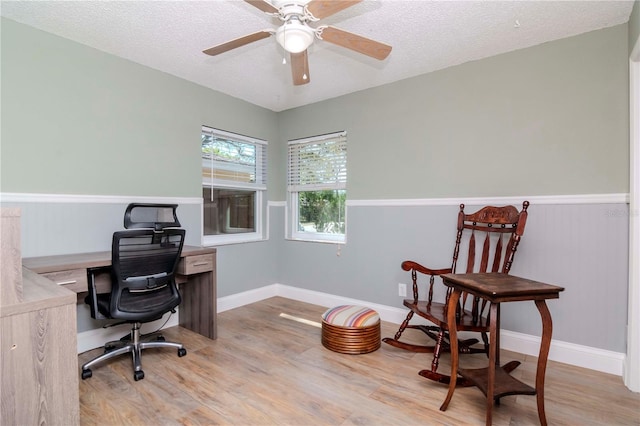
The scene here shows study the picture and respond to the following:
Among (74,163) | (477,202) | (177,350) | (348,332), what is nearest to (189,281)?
(177,350)

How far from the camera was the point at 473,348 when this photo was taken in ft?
7.84

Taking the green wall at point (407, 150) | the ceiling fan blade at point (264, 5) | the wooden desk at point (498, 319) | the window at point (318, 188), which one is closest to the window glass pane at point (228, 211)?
the green wall at point (407, 150)

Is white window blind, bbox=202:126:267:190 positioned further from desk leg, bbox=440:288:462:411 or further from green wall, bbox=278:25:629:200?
desk leg, bbox=440:288:462:411

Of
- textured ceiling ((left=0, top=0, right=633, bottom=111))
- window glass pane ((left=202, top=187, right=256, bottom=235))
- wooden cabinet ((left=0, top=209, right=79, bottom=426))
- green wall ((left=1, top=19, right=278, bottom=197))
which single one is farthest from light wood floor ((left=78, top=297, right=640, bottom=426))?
textured ceiling ((left=0, top=0, right=633, bottom=111))

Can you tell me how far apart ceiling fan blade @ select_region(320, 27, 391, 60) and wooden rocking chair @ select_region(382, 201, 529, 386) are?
4.53ft

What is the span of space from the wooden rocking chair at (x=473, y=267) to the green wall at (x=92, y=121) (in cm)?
232

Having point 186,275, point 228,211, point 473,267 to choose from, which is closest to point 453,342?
point 473,267

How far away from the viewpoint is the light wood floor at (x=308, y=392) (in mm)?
1648

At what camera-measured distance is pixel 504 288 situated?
4.89 ft

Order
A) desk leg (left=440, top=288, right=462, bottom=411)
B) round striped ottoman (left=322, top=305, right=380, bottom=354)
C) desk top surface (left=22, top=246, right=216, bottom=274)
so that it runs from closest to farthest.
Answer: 1. desk leg (left=440, top=288, right=462, bottom=411)
2. desk top surface (left=22, top=246, right=216, bottom=274)
3. round striped ottoman (left=322, top=305, right=380, bottom=354)

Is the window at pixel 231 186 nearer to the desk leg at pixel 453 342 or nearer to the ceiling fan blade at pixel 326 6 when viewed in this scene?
the ceiling fan blade at pixel 326 6

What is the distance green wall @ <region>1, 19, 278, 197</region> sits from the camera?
210cm

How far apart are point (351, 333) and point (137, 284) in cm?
153

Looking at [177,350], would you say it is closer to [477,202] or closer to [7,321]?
[7,321]
